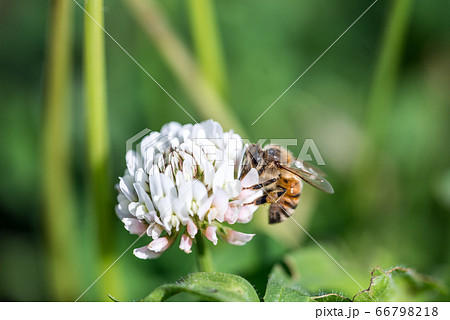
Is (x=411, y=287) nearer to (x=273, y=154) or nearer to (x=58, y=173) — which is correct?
(x=273, y=154)

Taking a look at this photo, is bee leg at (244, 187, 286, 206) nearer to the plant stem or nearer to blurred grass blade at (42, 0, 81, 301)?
the plant stem

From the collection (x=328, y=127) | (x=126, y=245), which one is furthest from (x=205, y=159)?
(x=328, y=127)

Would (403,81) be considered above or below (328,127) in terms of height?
above

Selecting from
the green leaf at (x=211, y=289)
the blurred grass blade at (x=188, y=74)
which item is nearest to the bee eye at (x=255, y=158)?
the green leaf at (x=211, y=289)

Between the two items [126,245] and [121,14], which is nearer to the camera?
[126,245]
